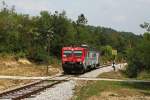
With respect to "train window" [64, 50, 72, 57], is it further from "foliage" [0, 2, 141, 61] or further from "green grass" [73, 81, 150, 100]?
"green grass" [73, 81, 150, 100]

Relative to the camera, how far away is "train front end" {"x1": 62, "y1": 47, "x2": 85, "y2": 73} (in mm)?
50375

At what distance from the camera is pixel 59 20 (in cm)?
8350

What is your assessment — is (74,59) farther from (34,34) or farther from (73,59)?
(34,34)

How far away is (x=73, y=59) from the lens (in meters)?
50.6

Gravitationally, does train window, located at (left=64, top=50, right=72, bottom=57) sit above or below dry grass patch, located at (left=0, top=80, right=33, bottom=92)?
above

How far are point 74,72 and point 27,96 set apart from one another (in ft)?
97.5

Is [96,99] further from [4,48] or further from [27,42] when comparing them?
[27,42]

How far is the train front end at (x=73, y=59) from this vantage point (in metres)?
50.4

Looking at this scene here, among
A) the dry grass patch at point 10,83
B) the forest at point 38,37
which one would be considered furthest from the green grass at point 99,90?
the forest at point 38,37

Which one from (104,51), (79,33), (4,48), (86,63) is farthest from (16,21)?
(104,51)

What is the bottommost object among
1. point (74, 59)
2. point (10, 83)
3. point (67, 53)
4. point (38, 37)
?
point (10, 83)

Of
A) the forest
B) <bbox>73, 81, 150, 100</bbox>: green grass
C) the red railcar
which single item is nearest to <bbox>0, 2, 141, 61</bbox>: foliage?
the forest

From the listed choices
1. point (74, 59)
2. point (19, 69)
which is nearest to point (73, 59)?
point (74, 59)

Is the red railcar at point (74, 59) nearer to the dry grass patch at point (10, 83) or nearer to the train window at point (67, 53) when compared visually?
the train window at point (67, 53)
